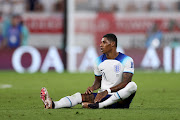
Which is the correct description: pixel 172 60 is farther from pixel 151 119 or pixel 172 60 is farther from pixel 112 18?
pixel 151 119

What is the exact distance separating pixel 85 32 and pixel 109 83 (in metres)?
18.1

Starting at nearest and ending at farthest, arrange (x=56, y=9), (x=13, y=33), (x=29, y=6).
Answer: (x=13, y=33) < (x=29, y=6) < (x=56, y=9)

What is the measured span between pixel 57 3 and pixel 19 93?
1324cm

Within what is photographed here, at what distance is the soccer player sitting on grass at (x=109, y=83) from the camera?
9.58 meters

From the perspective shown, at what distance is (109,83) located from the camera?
9.76 m

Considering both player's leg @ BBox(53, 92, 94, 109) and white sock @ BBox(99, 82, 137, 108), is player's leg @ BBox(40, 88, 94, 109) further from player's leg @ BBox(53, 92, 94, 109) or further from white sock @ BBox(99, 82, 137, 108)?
white sock @ BBox(99, 82, 137, 108)

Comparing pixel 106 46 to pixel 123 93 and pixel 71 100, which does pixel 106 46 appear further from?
pixel 71 100

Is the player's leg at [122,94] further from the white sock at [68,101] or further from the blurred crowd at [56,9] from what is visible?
the blurred crowd at [56,9]

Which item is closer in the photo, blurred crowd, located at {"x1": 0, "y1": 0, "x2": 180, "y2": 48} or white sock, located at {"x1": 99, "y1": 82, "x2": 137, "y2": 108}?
white sock, located at {"x1": 99, "y1": 82, "x2": 137, "y2": 108}

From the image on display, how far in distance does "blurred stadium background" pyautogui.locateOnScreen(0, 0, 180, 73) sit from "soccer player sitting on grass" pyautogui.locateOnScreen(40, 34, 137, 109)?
1687 centimetres

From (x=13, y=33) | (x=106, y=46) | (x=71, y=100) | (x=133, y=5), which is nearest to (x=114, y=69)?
(x=106, y=46)

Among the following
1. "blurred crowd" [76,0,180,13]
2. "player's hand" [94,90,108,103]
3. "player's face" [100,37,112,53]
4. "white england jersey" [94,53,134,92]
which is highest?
"blurred crowd" [76,0,180,13]

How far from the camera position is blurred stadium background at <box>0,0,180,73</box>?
26.9 metres

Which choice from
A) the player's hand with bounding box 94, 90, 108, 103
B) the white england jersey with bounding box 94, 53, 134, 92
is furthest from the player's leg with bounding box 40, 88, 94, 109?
the white england jersey with bounding box 94, 53, 134, 92
